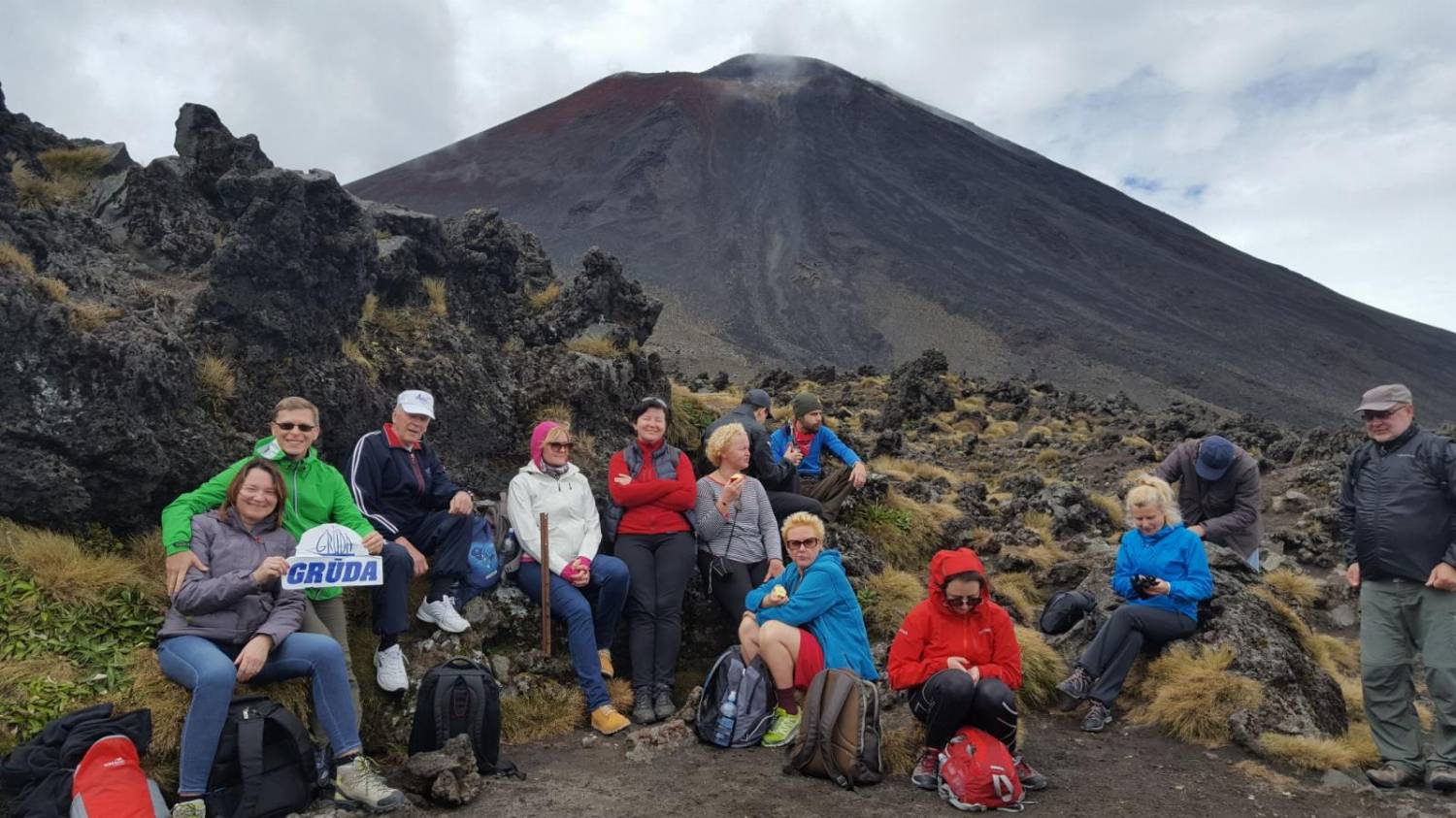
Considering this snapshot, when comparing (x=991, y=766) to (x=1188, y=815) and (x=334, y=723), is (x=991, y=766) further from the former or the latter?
(x=334, y=723)

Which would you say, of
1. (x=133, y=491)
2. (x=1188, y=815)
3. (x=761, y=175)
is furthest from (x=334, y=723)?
(x=761, y=175)

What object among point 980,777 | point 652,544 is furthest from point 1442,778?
point 652,544

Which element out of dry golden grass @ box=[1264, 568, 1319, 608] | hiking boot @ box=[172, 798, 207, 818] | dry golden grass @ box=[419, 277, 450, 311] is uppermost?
dry golden grass @ box=[419, 277, 450, 311]

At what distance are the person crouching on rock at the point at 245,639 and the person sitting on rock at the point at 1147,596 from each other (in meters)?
4.95

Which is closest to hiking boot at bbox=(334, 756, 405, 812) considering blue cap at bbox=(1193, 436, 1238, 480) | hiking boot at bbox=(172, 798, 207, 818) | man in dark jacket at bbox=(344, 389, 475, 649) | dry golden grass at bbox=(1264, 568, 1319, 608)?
hiking boot at bbox=(172, 798, 207, 818)

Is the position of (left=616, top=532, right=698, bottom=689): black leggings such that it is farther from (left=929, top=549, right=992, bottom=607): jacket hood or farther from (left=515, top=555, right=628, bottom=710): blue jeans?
(left=929, top=549, right=992, bottom=607): jacket hood

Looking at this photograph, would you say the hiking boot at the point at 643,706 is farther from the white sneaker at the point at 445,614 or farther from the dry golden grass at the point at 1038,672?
the dry golden grass at the point at 1038,672

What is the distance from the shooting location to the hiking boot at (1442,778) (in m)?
5.21

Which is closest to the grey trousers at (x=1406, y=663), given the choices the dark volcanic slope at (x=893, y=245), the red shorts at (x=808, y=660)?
the red shorts at (x=808, y=660)

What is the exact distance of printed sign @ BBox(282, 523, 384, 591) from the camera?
16.1ft

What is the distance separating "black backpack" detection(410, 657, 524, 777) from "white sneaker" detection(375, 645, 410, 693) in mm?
595

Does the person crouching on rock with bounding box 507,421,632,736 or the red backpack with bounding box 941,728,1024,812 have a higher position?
the person crouching on rock with bounding box 507,421,632,736

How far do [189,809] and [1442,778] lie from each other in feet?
23.0

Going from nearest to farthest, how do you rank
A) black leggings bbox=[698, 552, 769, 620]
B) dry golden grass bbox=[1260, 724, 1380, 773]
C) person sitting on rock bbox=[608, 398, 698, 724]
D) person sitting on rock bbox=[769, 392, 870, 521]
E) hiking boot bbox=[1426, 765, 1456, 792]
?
hiking boot bbox=[1426, 765, 1456, 792]
dry golden grass bbox=[1260, 724, 1380, 773]
person sitting on rock bbox=[608, 398, 698, 724]
black leggings bbox=[698, 552, 769, 620]
person sitting on rock bbox=[769, 392, 870, 521]
